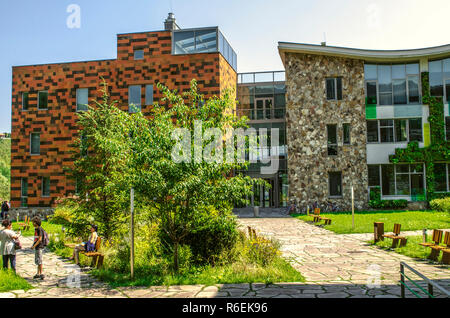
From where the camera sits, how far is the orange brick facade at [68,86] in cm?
2898

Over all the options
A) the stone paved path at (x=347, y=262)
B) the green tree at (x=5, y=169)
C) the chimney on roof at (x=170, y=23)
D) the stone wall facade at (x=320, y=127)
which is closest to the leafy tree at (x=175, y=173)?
the stone paved path at (x=347, y=262)

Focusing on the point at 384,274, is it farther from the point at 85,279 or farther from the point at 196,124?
the point at 85,279

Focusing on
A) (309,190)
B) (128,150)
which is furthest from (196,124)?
(309,190)

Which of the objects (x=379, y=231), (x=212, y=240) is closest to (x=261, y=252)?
(x=212, y=240)

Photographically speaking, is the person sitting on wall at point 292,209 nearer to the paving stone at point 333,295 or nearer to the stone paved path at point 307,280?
the stone paved path at point 307,280

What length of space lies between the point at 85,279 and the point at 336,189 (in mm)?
22407

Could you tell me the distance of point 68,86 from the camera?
3069 centimetres

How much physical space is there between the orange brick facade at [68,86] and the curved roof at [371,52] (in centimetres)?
609

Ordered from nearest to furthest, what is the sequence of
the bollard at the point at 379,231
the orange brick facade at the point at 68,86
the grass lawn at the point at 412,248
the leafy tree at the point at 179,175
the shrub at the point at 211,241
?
the leafy tree at the point at 179,175, the shrub at the point at 211,241, the grass lawn at the point at 412,248, the bollard at the point at 379,231, the orange brick facade at the point at 68,86

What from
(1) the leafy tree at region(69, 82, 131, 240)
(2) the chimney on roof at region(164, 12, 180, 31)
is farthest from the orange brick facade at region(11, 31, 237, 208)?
(1) the leafy tree at region(69, 82, 131, 240)

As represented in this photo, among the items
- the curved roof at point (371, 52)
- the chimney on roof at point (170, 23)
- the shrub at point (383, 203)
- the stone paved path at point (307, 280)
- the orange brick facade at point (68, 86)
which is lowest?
the stone paved path at point (307, 280)

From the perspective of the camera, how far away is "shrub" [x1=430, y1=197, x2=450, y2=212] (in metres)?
22.6

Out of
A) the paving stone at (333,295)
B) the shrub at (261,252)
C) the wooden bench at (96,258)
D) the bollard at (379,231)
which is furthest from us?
the bollard at (379,231)

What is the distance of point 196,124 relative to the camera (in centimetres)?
1010
